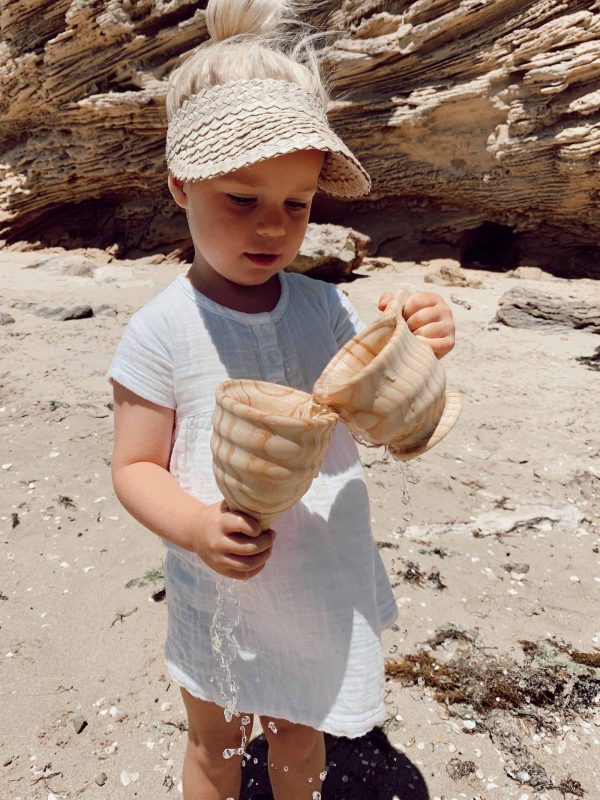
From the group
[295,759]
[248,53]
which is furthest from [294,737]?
[248,53]

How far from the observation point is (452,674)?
6.63 ft

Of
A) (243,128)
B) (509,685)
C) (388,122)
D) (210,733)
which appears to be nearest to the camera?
(243,128)

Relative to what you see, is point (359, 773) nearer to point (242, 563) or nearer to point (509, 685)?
point (509, 685)

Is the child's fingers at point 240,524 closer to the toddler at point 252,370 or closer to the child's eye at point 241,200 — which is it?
the toddler at point 252,370

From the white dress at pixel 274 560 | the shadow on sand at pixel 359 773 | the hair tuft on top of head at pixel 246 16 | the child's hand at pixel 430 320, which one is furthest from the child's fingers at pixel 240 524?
the shadow on sand at pixel 359 773

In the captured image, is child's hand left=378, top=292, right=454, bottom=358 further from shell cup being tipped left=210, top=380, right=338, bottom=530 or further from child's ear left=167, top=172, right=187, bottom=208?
child's ear left=167, top=172, right=187, bottom=208

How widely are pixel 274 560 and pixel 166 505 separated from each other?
242 millimetres

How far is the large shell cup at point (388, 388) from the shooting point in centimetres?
86

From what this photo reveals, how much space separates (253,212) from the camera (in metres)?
1.06

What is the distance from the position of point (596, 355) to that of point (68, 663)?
4445mm

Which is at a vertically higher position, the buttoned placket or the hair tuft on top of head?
the hair tuft on top of head

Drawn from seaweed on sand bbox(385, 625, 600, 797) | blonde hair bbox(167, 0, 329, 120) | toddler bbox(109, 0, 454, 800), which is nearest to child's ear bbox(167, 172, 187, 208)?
toddler bbox(109, 0, 454, 800)

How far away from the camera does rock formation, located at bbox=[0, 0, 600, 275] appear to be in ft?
22.4

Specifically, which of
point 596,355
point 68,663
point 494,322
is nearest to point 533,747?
point 68,663
